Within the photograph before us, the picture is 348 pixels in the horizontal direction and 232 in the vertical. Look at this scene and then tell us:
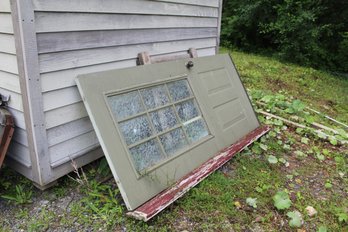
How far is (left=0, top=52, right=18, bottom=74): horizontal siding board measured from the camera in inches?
86.7

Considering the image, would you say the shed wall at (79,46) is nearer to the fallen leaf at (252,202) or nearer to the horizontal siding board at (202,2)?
the horizontal siding board at (202,2)

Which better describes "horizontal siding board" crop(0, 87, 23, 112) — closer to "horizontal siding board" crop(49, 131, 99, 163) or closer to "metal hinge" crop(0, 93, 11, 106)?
"metal hinge" crop(0, 93, 11, 106)

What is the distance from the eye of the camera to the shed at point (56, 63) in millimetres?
2121

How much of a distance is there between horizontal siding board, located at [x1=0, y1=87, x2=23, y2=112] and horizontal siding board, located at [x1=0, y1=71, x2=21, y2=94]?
0.03 metres

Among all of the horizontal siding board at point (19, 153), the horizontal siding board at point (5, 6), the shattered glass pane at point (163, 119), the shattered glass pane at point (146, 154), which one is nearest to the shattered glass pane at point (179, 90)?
the shattered glass pane at point (163, 119)

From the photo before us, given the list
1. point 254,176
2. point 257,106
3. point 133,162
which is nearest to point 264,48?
point 257,106

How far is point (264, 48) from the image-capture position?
11.5 metres

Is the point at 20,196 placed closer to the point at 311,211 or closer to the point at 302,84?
the point at 311,211

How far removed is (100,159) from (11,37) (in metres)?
1.29

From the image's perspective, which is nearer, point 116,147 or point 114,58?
point 116,147

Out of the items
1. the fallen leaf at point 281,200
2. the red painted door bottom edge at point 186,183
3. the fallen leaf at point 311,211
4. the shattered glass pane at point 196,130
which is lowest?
the fallen leaf at point 311,211

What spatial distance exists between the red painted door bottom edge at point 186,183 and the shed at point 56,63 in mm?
770

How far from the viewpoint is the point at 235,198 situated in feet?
8.55

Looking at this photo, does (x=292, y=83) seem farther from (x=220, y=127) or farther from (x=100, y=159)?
(x=100, y=159)
